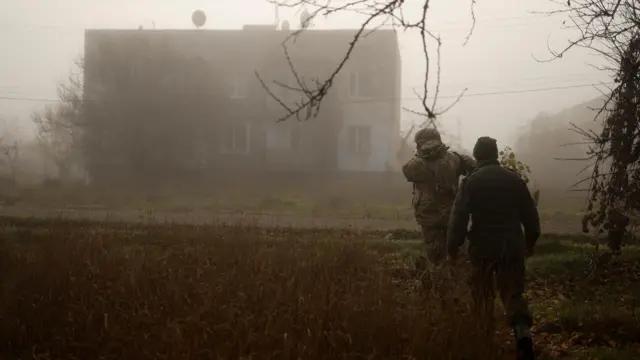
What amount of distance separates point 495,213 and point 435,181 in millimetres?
1494

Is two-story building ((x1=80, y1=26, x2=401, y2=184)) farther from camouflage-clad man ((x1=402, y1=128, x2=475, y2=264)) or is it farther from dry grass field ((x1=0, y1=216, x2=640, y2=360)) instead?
camouflage-clad man ((x1=402, y1=128, x2=475, y2=264))

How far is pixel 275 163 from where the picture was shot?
96.2 ft

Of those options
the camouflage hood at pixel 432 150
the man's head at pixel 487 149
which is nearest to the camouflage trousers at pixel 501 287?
the man's head at pixel 487 149

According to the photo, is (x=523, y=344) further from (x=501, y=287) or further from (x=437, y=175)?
(x=437, y=175)

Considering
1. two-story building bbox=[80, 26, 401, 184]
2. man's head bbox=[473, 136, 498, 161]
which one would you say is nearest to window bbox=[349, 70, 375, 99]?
two-story building bbox=[80, 26, 401, 184]

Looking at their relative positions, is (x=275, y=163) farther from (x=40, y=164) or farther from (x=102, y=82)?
(x=40, y=164)

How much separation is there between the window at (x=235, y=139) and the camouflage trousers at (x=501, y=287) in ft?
86.2

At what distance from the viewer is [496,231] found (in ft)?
14.0

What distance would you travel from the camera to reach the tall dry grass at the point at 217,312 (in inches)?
150

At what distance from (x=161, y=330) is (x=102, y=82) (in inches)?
937

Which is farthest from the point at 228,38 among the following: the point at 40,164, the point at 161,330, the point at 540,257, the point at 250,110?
the point at 161,330

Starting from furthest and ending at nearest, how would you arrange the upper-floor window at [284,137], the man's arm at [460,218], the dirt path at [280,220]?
1. the upper-floor window at [284,137]
2. the dirt path at [280,220]
3. the man's arm at [460,218]

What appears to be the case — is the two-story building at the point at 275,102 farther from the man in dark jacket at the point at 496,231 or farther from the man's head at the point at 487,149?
the man in dark jacket at the point at 496,231

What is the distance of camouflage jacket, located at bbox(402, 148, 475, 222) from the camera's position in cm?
570
